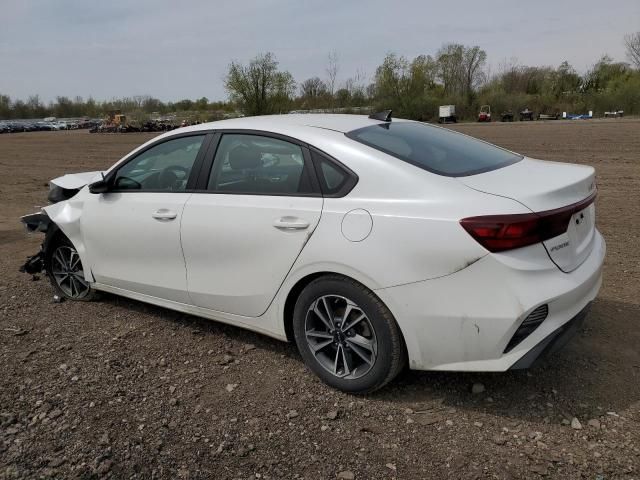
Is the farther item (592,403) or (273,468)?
(592,403)

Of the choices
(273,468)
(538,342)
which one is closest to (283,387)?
(273,468)

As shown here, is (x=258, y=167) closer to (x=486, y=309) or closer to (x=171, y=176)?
(x=171, y=176)

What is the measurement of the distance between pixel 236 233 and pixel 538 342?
1.85 meters

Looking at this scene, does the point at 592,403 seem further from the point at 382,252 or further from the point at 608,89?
the point at 608,89

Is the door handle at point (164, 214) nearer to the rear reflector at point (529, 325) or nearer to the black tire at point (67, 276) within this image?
the black tire at point (67, 276)

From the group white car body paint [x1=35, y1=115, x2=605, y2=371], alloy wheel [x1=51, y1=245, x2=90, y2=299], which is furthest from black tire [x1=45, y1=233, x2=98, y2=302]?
white car body paint [x1=35, y1=115, x2=605, y2=371]

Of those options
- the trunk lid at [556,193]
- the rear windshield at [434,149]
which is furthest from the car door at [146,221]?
the trunk lid at [556,193]

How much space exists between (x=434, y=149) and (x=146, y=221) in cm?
210

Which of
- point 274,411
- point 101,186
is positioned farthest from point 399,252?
point 101,186

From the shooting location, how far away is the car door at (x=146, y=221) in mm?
3852

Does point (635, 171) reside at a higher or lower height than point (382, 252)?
lower

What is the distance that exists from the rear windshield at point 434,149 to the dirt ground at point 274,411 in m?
1.31

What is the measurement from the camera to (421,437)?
2.86 metres

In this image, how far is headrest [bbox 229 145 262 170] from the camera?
11.8 ft
